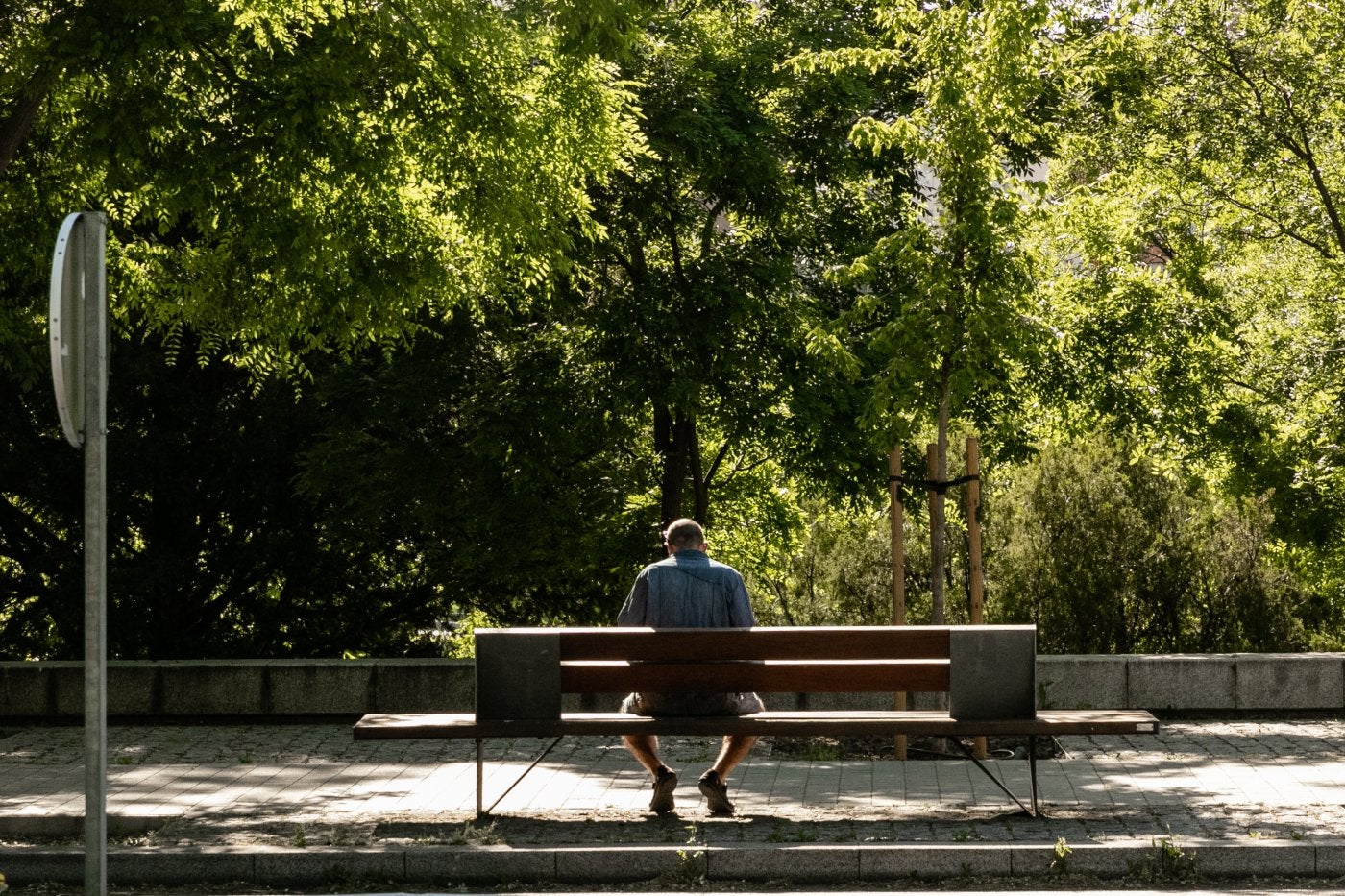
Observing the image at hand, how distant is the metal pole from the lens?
517 cm

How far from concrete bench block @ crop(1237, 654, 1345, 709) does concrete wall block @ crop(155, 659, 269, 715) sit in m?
6.55

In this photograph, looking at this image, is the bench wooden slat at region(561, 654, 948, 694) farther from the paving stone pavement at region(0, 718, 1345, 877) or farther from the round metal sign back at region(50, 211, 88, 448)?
the round metal sign back at region(50, 211, 88, 448)

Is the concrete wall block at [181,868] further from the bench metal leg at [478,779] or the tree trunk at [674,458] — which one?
the tree trunk at [674,458]

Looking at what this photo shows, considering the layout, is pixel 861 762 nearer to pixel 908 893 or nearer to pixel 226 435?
pixel 908 893

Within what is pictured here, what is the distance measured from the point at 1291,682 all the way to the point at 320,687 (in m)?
6.47

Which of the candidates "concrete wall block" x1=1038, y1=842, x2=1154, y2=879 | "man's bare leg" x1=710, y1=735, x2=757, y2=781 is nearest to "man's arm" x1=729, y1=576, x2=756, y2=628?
"man's bare leg" x1=710, y1=735, x2=757, y2=781

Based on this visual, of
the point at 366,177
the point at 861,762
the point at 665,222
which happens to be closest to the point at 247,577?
the point at 665,222

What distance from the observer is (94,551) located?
17.2 feet

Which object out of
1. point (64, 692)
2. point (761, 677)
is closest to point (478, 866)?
point (761, 677)

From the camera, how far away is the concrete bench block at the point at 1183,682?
11547 millimetres

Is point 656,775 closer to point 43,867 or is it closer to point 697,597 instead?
point 697,597

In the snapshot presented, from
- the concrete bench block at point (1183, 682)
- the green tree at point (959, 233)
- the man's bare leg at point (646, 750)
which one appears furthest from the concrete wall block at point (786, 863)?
the concrete bench block at point (1183, 682)

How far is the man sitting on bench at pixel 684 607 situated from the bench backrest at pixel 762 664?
0.22 m

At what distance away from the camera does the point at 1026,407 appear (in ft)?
52.4
